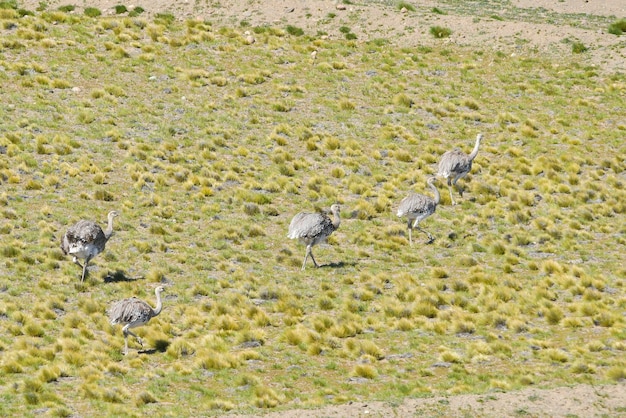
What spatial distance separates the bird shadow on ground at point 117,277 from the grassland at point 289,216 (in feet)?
0.41

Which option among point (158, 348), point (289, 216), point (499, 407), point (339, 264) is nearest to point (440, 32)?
point (289, 216)

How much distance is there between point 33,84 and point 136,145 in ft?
→ 27.4

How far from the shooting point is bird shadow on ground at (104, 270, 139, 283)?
28.5 meters

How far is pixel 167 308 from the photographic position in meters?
26.8

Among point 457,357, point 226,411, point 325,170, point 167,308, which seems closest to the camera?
point 226,411

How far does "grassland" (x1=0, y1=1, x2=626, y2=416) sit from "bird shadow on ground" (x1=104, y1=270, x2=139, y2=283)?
0.41 ft

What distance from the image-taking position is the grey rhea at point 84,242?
27766mm

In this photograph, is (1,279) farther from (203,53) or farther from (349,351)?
(203,53)

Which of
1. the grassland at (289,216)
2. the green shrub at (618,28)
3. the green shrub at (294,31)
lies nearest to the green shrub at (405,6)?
the grassland at (289,216)

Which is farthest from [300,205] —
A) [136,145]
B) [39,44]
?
[39,44]

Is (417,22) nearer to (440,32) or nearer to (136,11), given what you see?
(440,32)

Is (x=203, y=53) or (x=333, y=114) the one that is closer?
(x=333, y=114)

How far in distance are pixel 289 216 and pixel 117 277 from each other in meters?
7.79

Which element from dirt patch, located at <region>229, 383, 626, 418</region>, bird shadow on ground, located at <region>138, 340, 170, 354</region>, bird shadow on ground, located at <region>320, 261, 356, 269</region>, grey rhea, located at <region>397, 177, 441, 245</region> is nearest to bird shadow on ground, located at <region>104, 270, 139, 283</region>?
bird shadow on ground, located at <region>138, 340, 170, 354</region>
